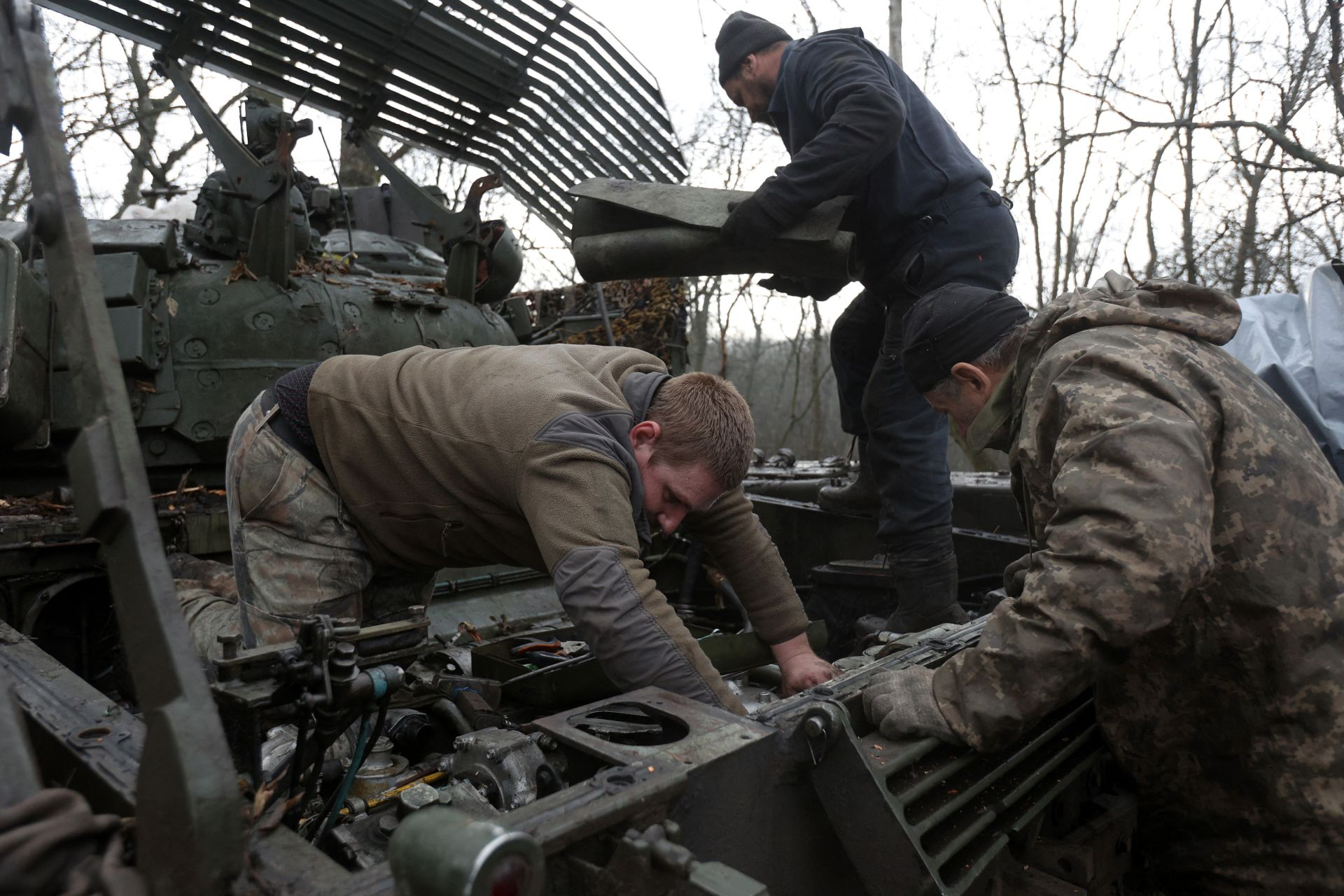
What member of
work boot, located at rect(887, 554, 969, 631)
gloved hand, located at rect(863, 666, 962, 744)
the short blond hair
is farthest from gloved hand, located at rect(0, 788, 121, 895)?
work boot, located at rect(887, 554, 969, 631)

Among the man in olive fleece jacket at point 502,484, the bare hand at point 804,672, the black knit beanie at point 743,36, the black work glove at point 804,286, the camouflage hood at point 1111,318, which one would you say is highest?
the black knit beanie at point 743,36

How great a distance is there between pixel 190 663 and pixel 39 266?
Answer: 3.75 m

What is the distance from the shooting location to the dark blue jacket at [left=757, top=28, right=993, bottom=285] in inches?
133

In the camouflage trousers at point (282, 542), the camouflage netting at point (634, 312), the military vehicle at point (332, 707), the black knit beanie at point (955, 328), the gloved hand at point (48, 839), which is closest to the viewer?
the gloved hand at point (48, 839)

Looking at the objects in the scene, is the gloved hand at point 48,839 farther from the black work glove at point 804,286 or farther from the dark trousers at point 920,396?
the black work glove at point 804,286

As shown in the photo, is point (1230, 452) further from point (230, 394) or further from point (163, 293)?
point (163, 293)

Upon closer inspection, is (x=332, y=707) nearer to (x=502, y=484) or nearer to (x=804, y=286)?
(x=502, y=484)

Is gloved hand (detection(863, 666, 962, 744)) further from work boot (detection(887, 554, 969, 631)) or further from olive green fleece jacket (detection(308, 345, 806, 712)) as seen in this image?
work boot (detection(887, 554, 969, 631))

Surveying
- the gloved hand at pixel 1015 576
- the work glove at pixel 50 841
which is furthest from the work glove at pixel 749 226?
the work glove at pixel 50 841

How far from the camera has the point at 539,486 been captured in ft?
7.68

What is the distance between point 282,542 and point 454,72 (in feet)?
11.5

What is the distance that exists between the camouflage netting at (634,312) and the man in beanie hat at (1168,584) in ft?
20.6

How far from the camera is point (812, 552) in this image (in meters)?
5.11

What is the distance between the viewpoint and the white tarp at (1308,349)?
4.06 meters
